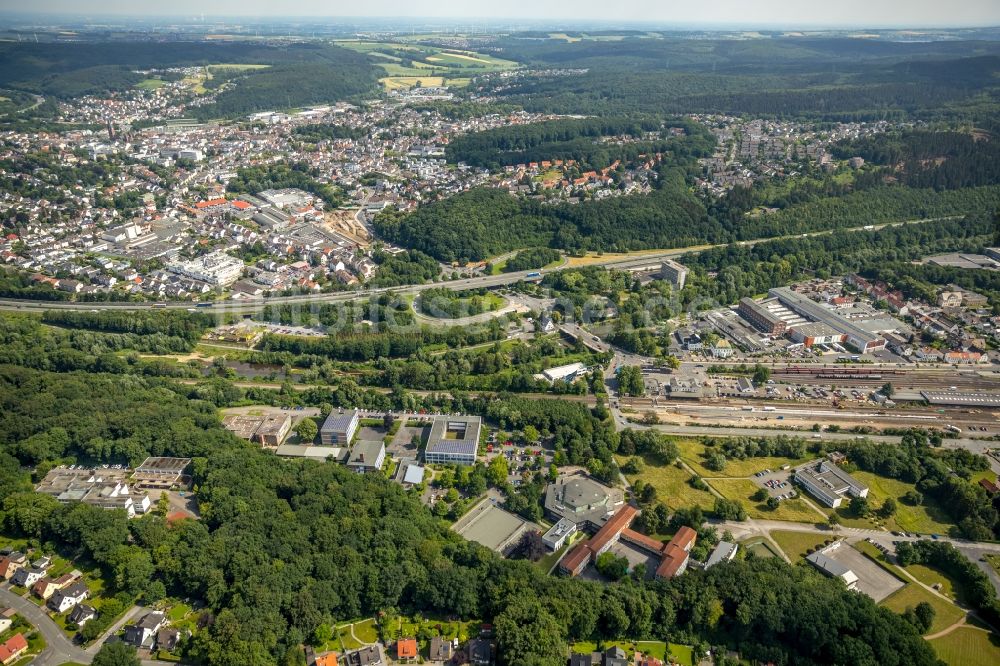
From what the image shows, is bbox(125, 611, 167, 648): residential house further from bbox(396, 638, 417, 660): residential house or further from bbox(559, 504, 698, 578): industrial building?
bbox(559, 504, 698, 578): industrial building

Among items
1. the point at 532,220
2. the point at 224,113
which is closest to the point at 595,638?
the point at 532,220

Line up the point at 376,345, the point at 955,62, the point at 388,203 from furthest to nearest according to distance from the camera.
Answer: the point at 955,62 → the point at 388,203 → the point at 376,345

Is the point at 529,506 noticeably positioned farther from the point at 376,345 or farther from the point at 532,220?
the point at 532,220

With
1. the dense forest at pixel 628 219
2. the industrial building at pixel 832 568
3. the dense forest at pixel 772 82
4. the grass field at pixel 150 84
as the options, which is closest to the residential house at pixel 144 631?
the industrial building at pixel 832 568

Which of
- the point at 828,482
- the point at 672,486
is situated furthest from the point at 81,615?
the point at 828,482

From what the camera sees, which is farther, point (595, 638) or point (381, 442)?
point (381, 442)

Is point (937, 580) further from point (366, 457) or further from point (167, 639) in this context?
point (167, 639)
